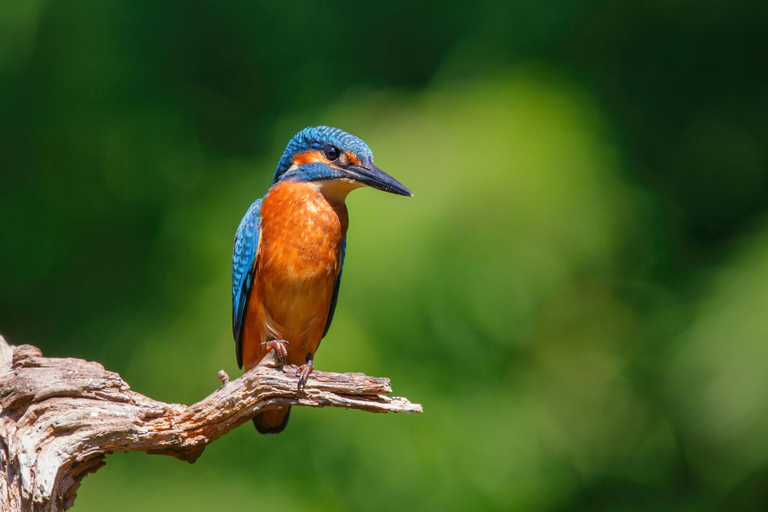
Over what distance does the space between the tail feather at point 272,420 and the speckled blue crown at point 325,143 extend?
108 cm

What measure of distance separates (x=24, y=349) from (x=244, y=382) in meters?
0.70

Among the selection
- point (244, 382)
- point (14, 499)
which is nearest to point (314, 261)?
point (244, 382)

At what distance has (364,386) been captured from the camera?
248cm

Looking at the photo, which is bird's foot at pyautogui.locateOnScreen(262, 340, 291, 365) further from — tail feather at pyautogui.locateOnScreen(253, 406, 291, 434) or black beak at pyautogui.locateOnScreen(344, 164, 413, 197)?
black beak at pyautogui.locateOnScreen(344, 164, 413, 197)

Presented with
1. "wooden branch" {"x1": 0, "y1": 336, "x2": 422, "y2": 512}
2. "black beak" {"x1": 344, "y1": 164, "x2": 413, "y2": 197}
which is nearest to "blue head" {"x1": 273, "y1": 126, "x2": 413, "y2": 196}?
"black beak" {"x1": 344, "y1": 164, "x2": 413, "y2": 197}

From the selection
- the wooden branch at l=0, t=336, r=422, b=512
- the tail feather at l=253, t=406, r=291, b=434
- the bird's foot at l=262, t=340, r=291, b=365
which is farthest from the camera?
the tail feather at l=253, t=406, r=291, b=434

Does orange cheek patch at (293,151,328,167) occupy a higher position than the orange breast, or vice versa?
orange cheek patch at (293,151,328,167)

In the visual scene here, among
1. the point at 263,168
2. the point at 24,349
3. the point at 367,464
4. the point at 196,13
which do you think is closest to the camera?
the point at 24,349

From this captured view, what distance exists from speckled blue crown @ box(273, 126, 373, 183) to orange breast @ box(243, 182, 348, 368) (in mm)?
187

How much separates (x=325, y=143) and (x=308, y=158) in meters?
0.13

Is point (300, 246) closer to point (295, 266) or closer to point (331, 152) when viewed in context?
point (295, 266)

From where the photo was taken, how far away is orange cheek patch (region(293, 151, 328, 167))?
3.39 metres

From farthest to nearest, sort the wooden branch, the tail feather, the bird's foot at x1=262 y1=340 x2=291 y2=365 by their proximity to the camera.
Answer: the tail feather, the bird's foot at x1=262 y1=340 x2=291 y2=365, the wooden branch

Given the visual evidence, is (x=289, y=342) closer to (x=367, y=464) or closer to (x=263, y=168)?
(x=367, y=464)
